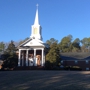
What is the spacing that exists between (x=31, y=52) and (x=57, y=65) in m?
9.64

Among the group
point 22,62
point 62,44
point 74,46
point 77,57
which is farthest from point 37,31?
point 74,46

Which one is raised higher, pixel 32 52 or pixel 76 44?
pixel 76 44

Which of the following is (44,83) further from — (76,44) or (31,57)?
(76,44)

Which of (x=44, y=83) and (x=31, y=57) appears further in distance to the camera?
(x=31, y=57)

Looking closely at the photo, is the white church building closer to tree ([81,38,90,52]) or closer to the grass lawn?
the grass lawn

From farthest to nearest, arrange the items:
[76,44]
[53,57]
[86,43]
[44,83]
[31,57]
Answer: [86,43]
[76,44]
[31,57]
[53,57]
[44,83]

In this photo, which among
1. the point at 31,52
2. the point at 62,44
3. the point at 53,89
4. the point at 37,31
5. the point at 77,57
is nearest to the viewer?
the point at 53,89

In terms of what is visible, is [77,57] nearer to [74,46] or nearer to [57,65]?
[57,65]

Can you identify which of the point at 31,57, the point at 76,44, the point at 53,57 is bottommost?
the point at 53,57

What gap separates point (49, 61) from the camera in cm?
4341

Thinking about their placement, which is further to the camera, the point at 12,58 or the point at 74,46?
the point at 74,46

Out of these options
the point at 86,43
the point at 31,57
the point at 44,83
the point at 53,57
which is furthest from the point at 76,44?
the point at 44,83

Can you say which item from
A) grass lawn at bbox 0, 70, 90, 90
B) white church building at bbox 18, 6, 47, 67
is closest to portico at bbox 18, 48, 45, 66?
white church building at bbox 18, 6, 47, 67

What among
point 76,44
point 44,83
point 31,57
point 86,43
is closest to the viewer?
point 44,83
